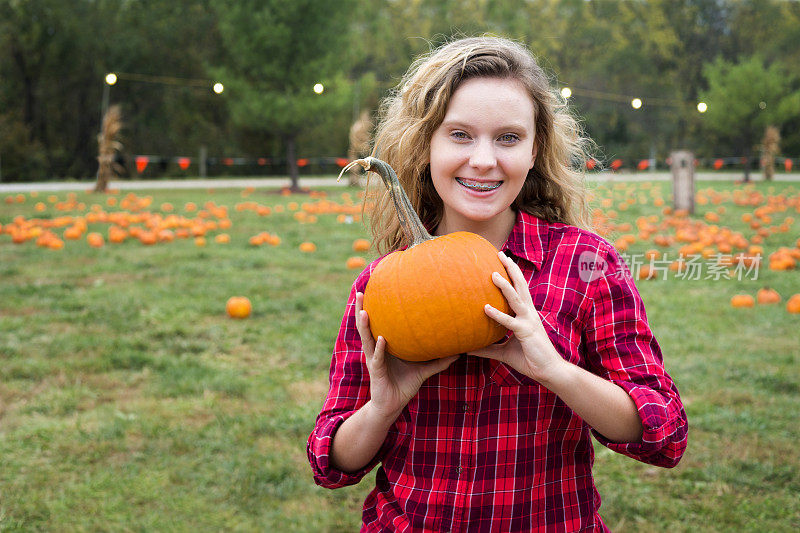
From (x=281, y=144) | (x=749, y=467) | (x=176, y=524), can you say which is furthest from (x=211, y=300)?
(x=281, y=144)

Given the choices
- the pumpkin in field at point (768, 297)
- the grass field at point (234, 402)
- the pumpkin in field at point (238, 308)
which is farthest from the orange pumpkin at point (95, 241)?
the pumpkin in field at point (768, 297)

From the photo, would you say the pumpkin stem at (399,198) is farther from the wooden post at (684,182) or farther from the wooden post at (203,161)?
the wooden post at (203,161)

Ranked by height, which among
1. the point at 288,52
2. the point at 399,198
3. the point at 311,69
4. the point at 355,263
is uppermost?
the point at 288,52

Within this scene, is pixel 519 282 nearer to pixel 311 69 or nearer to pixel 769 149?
pixel 311 69

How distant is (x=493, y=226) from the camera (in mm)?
1859

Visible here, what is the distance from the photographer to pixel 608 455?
3.47 meters

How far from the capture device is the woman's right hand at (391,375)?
5.13 ft

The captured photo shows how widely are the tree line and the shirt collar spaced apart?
44.5ft

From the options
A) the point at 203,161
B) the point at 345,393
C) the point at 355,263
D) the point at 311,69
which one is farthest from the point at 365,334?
the point at 203,161

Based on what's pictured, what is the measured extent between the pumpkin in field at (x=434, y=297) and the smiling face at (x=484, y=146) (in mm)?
128

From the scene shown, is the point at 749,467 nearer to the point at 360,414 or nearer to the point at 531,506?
the point at 531,506

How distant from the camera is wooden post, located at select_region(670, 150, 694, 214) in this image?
471 inches

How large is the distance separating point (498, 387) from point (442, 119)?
2.14 feet

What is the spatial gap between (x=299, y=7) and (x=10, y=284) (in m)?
12.5
